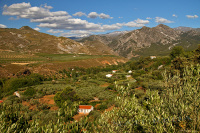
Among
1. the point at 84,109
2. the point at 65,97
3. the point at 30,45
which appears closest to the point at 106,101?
the point at 84,109

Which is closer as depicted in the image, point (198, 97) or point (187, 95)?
point (198, 97)

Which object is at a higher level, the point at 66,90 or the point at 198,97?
the point at 198,97

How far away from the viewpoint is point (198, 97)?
256 inches

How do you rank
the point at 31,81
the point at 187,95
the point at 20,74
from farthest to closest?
1. the point at 20,74
2. the point at 31,81
3. the point at 187,95

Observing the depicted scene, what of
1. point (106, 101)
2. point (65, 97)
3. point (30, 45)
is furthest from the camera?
point (30, 45)

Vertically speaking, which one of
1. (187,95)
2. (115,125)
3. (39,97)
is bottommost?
(39,97)

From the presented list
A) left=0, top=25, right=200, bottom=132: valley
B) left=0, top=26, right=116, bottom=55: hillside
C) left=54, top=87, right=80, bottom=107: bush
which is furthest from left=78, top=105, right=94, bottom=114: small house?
left=0, top=26, right=116, bottom=55: hillside

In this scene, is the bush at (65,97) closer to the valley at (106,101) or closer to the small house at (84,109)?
the valley at (106,101)

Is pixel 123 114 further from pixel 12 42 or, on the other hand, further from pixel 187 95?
pixel 12 42

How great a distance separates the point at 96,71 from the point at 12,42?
112m

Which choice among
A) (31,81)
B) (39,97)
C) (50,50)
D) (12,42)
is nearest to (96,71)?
(31,81)

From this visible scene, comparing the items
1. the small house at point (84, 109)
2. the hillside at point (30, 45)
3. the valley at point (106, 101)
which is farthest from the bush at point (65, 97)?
the hillside at point (30, 45)

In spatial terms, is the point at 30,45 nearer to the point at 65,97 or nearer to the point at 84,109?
the point at 65,97

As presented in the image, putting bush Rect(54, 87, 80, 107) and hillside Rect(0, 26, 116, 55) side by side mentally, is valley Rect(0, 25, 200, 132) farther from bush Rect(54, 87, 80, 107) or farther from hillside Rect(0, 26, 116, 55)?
hillside Rect(0, 26, 116, 55)
